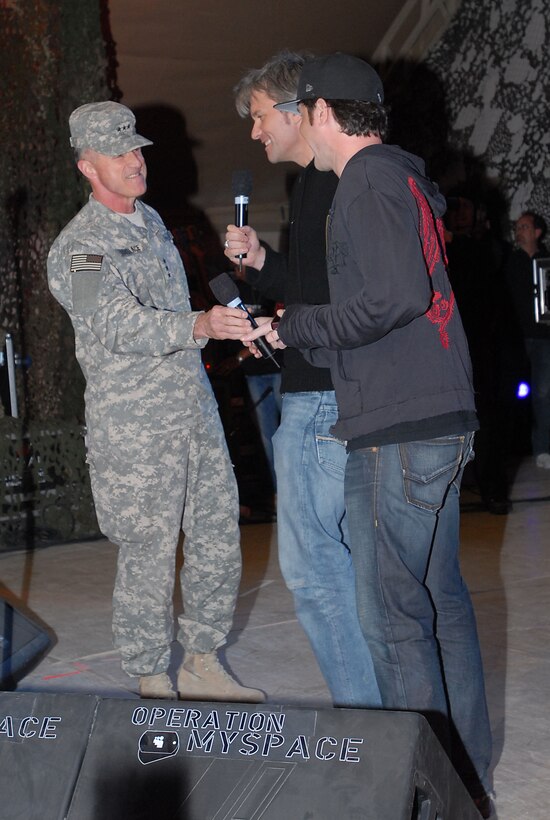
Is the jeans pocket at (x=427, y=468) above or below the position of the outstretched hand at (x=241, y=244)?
below

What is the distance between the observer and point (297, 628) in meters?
4.11

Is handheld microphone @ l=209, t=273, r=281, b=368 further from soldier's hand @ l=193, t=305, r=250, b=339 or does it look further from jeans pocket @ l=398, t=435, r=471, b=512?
jeans pocket @ l=398, t=435, r=471, b=512

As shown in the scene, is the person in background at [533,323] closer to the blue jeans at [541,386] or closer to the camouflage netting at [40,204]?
the blue jeans at [541,386]

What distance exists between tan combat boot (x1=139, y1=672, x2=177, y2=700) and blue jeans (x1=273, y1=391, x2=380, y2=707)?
0.71m

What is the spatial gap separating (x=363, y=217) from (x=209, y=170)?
8.96 metres

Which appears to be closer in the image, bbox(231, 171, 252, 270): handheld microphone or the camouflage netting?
bbox(231, 171, 252, 270): handheld microphone

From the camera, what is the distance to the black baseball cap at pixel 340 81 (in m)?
2.20

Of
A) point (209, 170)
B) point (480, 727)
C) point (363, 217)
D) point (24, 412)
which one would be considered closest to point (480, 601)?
point (480, 727)

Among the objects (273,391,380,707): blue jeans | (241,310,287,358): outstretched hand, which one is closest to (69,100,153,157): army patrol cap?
(241,310,287,358): outstretched hand

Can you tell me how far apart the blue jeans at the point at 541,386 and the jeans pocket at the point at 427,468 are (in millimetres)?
5863

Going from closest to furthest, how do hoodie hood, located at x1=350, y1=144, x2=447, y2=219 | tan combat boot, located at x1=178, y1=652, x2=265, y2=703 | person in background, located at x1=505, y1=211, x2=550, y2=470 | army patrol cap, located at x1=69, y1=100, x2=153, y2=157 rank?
hoodie hood, located at x1=350, y1=144, x2=447, y2=219, army patrol cap, located at x1=69, y1=100, x2=153, y2=157, tan combat boot, located at x1=178, y1=652, x2=265, y2=703, person in background, located at x1=505, y1=211, x2=550, y2=470

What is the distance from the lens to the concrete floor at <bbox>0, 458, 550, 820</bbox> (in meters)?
2.90

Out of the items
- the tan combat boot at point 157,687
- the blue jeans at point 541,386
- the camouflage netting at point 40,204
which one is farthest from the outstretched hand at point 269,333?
the blue jeans at point 541,386

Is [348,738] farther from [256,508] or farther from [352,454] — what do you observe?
[256,508]
